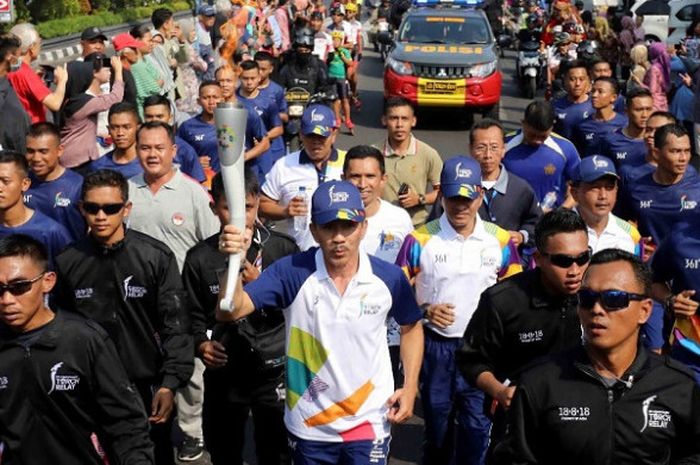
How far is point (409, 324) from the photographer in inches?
203

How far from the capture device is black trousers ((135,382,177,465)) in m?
5.88

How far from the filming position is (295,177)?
757 centimetres

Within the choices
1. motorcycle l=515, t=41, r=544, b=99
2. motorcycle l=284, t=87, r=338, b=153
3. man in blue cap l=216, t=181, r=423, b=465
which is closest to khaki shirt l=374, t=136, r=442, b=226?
man in blue cap l=216, t=181, r=423, b=465

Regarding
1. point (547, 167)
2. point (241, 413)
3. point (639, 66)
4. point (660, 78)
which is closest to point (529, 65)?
point (639, 66)

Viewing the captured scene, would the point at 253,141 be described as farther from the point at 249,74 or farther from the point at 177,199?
the point at 177,199

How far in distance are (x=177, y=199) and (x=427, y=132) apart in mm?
12280

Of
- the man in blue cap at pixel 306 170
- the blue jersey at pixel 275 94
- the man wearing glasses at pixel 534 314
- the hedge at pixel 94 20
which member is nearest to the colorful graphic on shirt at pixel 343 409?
the man wearing glasses at pixel 534 314

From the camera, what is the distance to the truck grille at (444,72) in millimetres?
18484

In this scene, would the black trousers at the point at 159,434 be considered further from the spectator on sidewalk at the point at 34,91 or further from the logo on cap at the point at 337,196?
the spectator on sidewalk at the point at 34,91

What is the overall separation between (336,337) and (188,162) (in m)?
3.94

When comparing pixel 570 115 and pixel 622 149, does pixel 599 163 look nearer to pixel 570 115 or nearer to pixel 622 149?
pixel 622 149

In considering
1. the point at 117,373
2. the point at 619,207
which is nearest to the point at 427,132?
the point at 619,207

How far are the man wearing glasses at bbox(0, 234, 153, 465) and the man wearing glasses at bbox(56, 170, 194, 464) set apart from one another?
1.20 m

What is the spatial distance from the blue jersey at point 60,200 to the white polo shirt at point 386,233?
6.14 ft
